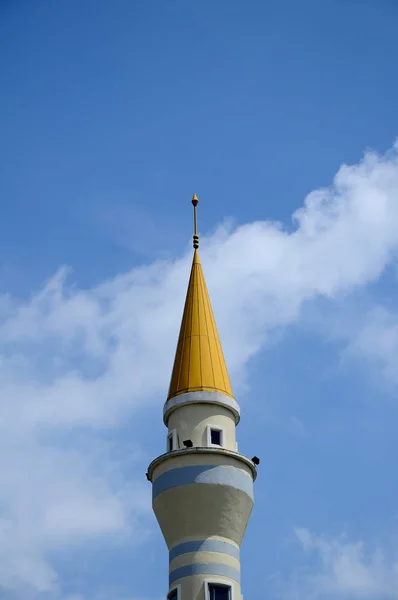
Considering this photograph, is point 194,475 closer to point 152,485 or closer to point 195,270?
point 152,485

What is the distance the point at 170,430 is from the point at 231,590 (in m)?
5.98

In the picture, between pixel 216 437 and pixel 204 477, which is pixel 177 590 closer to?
pixel 204 477

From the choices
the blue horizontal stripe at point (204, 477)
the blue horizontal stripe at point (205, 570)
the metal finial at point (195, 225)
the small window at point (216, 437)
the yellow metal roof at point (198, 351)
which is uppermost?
the metal finial at point (195, 225)

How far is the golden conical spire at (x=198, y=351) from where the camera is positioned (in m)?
35.0

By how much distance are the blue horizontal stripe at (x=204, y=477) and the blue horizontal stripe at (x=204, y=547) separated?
6.10 ft

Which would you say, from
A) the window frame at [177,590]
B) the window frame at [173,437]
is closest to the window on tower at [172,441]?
the window frame at [173,437]

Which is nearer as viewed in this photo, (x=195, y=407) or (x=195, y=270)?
(x=195, y=407)

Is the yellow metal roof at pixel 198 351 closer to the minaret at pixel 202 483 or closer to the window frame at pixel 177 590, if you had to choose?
the minaret at pixel 202 483

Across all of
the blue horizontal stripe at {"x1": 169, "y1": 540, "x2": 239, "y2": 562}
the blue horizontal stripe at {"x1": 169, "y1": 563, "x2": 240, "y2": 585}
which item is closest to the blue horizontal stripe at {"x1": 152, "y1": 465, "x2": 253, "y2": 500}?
the blue horizontal stripe at {"x1": 169, "y1": 540, "x2": 239, "y2": 562}

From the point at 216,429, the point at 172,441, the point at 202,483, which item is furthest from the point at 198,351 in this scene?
the point at 202,483

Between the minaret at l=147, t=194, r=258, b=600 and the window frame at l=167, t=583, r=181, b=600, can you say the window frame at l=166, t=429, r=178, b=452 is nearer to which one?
the minaret at l=147, t=194, r=258, b=600

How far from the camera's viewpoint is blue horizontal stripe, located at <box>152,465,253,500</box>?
32.3 metres

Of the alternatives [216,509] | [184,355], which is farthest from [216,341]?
[216,509]

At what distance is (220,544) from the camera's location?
3184 cm
